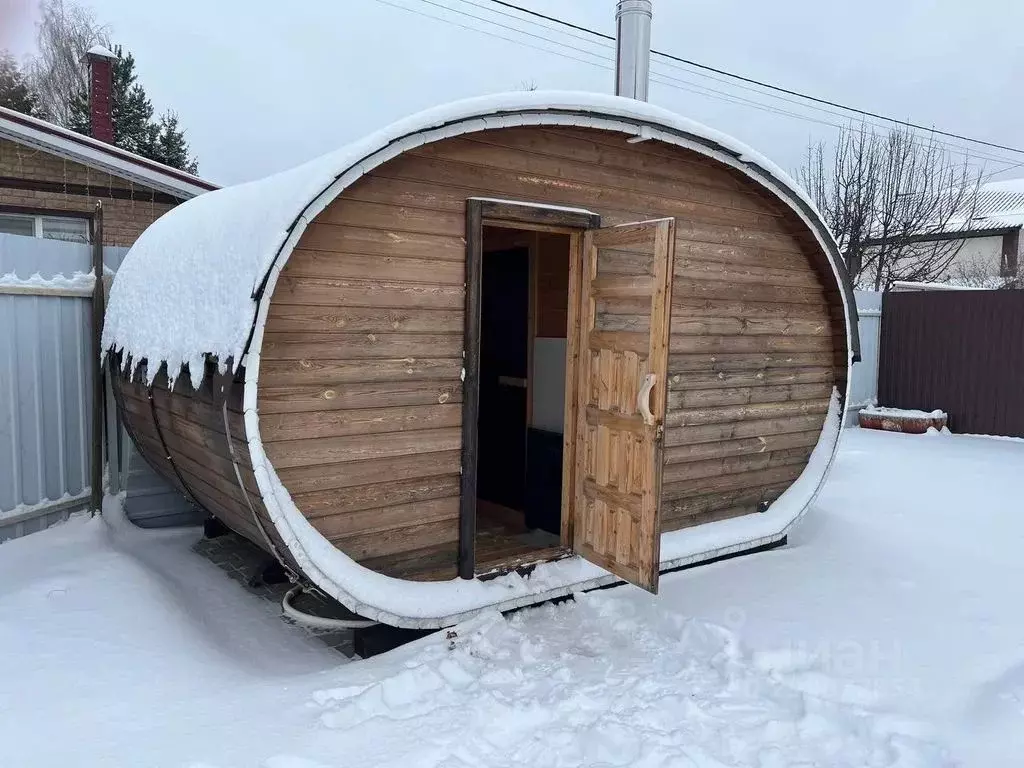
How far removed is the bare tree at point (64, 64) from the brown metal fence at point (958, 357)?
1851cm

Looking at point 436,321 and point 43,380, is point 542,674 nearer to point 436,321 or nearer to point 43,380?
point 436,321

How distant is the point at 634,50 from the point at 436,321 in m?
3.74

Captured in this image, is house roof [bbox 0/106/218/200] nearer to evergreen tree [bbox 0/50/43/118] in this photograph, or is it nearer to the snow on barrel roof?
the snow on barrel roof

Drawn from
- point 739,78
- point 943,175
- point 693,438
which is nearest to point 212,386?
point 693,438

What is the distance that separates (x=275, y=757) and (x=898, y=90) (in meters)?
24.7

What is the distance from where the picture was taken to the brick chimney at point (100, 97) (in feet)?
33.0

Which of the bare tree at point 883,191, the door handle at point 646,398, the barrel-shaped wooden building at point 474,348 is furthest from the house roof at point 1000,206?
the door handle at point 646,398

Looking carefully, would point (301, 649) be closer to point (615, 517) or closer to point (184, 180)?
point (615, 517)

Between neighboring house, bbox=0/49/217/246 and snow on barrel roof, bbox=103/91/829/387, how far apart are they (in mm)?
3891

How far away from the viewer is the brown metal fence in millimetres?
9656

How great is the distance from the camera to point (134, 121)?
62.5 ft

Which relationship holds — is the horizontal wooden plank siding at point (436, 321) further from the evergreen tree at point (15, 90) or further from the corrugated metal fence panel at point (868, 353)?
the evergreen tree at point (15, 90)

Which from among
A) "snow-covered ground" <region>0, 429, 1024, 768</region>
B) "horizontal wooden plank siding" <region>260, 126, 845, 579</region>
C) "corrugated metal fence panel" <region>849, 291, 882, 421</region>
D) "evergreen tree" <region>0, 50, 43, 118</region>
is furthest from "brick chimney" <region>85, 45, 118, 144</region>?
"corrugated metal fence panel" <region>849, 291, 882, 421</region>

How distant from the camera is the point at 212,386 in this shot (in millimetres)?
3432
